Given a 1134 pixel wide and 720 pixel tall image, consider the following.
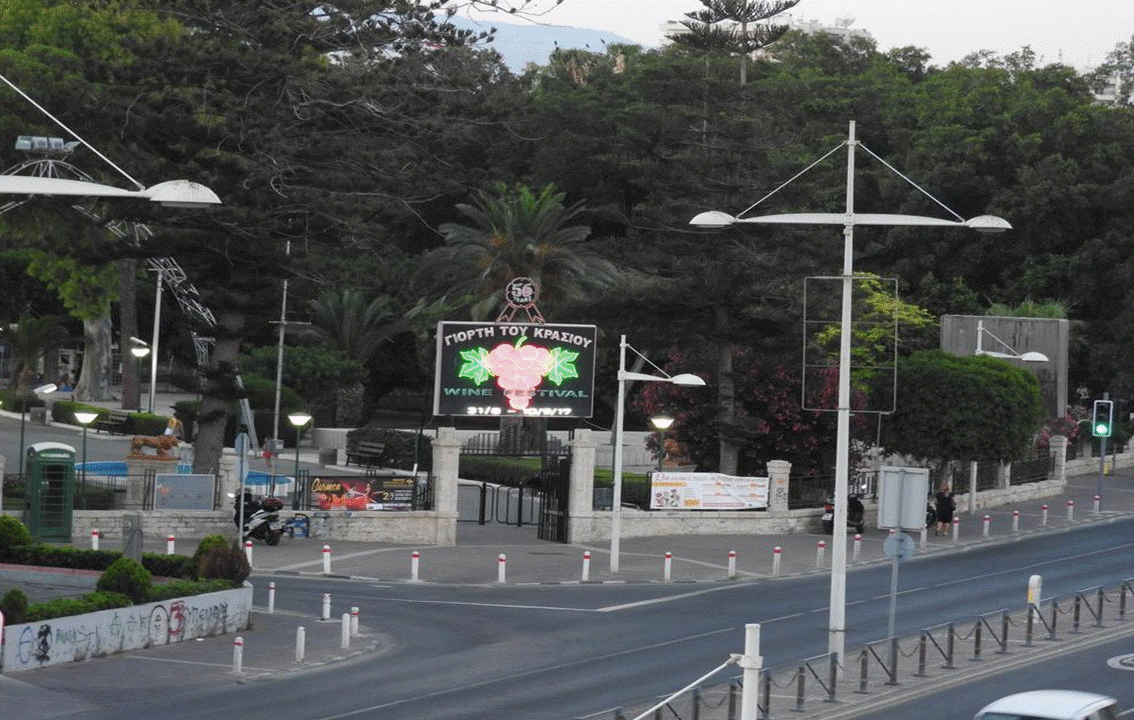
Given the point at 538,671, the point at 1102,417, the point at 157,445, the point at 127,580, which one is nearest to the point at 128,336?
the point at 157,445

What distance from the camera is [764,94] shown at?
56469mm

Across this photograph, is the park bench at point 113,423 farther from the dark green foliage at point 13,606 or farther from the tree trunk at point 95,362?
the dark green foliage at point 13,606

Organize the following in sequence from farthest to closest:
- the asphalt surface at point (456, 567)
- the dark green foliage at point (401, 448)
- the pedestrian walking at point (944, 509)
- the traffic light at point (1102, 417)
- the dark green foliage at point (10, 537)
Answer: the dark green foliage at point (401, 448) < the traffic light at point (1102, 417) < the pedestrian walking at point (944, 509) < the dark green foliage at point (10, 537) < the asphalt surface at point (456, 567)

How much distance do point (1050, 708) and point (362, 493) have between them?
2842 centimetres

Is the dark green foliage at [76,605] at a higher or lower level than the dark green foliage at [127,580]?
lower

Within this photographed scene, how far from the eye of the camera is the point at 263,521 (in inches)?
1729

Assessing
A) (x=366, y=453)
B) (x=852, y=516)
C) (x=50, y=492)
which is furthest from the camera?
(x=366, y=453)

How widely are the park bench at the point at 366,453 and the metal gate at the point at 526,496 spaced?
3.22 meters

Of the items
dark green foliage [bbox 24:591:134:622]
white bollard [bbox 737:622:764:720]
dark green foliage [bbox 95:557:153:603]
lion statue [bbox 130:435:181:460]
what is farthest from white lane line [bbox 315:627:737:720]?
lion statue [bbox 130:435:181:460]

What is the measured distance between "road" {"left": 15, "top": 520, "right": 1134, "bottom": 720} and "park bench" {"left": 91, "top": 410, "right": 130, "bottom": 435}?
111 feet

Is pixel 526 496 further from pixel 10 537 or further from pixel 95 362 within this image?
pixel 95 362

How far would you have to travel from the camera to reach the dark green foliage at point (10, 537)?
116ft

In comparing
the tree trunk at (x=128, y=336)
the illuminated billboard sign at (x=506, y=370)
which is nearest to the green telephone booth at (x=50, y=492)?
the illuminated billboard sign at (x=506, y=370)

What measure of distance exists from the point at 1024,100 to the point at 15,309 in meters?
49.8
